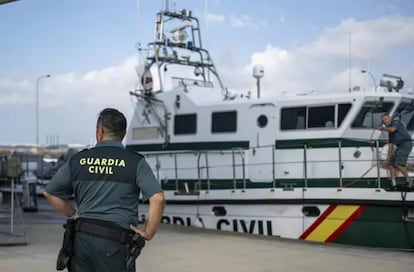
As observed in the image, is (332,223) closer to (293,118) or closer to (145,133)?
(293,118)

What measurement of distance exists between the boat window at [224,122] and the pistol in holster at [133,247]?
7.35 m

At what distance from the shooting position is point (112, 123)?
3.19 m

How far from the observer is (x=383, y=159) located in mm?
8812

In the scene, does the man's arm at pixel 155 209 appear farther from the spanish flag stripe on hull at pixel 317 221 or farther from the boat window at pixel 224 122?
the boat window at pixel 224 122

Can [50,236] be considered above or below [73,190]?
below

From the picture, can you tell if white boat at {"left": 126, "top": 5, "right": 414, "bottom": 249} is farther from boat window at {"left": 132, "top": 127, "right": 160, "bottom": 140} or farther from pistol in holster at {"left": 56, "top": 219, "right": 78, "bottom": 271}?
pistol in holster at {"left": 56, "top": 219, "right": 78, "bottom": 271}

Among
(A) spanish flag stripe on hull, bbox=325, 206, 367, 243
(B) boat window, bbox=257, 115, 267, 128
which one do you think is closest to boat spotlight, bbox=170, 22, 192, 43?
(B) boat window, bbox=257, 115, 267, 128

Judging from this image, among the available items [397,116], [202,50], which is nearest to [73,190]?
[397,116]

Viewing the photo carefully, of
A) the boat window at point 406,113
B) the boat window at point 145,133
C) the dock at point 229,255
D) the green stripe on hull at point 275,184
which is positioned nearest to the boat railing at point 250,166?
the green stripe on hull at point 275,184

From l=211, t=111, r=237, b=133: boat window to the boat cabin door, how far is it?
0.29m

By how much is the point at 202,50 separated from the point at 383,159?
5241 mm

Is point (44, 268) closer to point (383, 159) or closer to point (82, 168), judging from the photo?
point (82, 168)

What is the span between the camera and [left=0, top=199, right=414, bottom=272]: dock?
20.7 feet

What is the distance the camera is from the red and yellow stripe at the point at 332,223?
28.7ft
